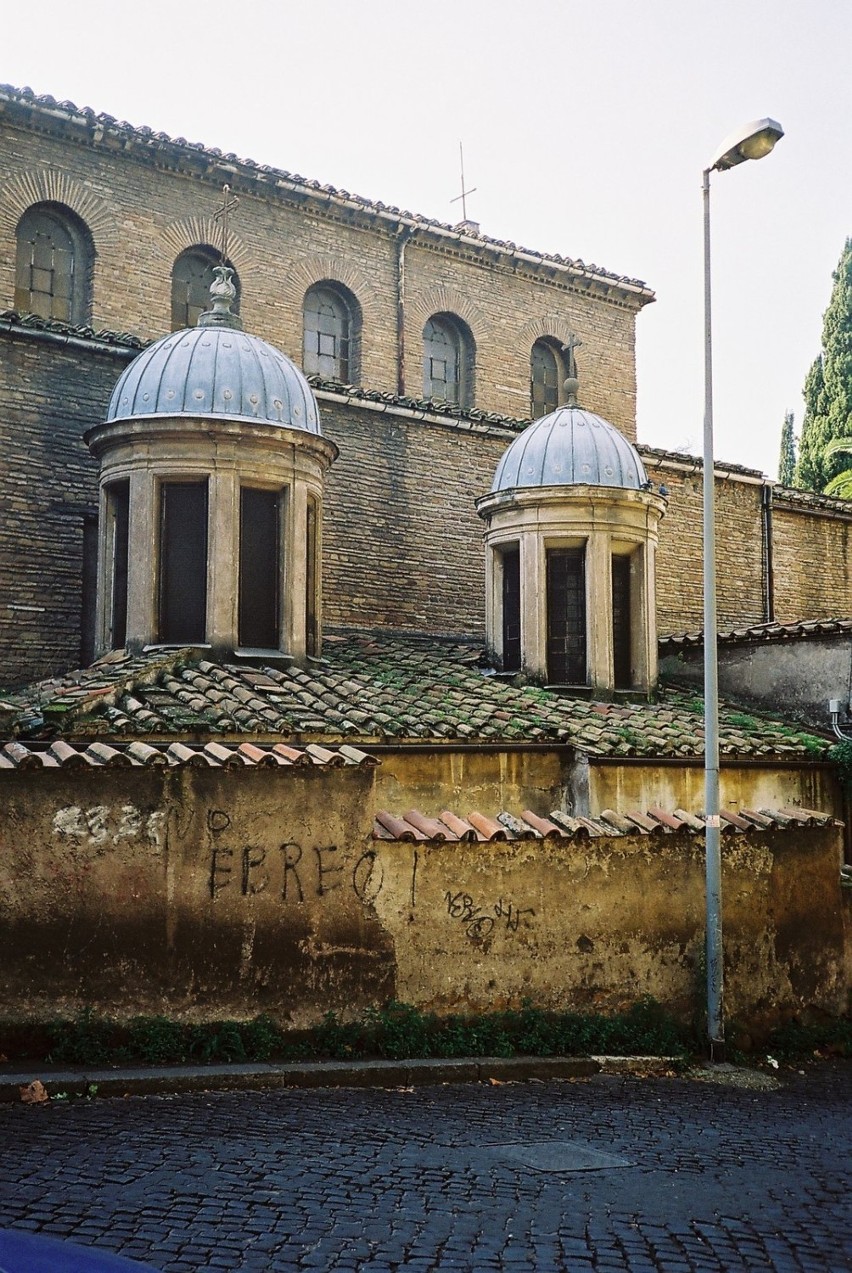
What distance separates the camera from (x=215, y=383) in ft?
50.3

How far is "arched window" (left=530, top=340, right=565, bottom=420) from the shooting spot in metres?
24.1

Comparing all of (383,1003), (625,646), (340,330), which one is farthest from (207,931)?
(340,330)

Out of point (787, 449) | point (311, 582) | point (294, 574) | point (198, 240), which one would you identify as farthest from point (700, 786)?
point (787, 449)

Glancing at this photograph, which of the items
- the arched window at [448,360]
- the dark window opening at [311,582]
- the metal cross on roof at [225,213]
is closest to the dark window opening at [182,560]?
the dark window opening at [311,582]

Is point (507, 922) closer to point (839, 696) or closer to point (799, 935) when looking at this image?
point (799, 935)

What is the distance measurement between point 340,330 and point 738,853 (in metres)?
12.9

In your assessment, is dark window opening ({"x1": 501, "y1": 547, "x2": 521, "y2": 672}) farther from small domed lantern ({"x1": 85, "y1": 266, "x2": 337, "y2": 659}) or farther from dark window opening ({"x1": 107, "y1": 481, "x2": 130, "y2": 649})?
dark window opening ({"x1": 107, "y1": 481, "x2": 130, "y2": 649})

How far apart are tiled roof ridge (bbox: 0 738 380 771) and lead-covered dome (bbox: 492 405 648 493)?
848 cm

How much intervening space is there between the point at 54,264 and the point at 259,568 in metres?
6.40

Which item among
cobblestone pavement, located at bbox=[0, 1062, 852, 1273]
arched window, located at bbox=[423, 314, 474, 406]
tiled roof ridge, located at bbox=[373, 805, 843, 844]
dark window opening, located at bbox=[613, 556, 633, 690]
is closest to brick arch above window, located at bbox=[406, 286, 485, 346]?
arched window, located at bbox=[423, 314, 474, 406]

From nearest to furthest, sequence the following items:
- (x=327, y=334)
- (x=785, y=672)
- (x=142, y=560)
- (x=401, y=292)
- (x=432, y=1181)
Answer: (x=432, y=1181) → (x=142, y=560) → (x=785, y=672) → (x=327, y=334) → (x=401, y=292)

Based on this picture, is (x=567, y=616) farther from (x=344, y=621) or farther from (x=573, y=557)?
(x=344, y=621)

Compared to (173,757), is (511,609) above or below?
above

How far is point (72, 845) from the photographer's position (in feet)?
30.7
